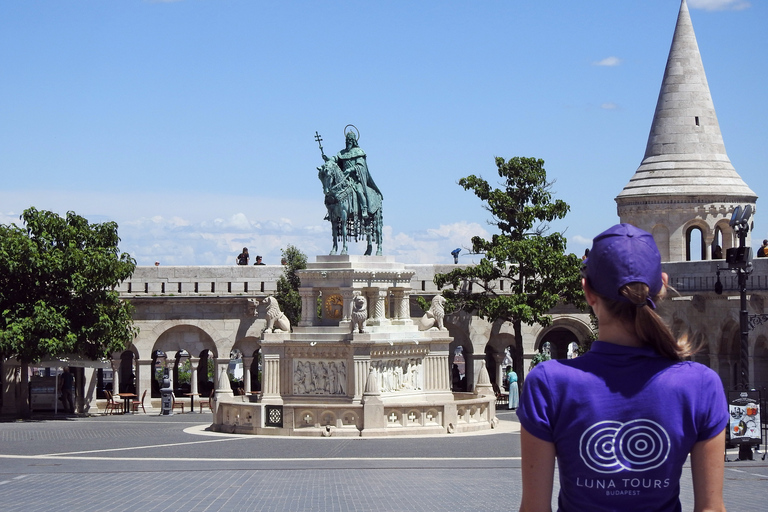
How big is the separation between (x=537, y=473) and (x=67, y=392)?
29921 millimetres

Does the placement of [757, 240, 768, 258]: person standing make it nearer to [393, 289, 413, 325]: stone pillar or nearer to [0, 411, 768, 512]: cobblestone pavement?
[393, 289, 413, 325]: stone pillar

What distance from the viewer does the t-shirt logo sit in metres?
3.74

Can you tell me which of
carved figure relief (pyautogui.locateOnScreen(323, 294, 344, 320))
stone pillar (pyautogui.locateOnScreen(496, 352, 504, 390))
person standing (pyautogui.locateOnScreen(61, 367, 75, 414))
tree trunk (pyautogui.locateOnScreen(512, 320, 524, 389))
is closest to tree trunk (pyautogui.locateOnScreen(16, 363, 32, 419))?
person standing (pyautogui.locateOnScreen(61, 367, 75, 414))

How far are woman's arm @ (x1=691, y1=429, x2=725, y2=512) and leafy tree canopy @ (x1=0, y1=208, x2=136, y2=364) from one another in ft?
83.1

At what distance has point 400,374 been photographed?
25672mm

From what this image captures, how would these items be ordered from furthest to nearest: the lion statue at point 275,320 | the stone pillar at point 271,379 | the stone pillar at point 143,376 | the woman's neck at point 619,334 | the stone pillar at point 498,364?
the stone pillar at point 498,364
the stone pillar at point 143,376
the lion statue at point 275,320
the stone pillar at point 271,379
the woman's neck at point 619,334

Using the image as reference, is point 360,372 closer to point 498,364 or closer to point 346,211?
point 346,211

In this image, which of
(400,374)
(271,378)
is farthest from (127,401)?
(400,374)

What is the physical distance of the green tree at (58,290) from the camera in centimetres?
2808

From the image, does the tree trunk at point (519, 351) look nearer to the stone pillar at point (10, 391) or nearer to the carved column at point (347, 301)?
the carved column at point (347, 301)

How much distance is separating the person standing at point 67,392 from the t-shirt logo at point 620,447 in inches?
1172

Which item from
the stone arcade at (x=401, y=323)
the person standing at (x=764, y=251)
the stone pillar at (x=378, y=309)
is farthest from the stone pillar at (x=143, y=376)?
the person standing at (x=764, y=251)

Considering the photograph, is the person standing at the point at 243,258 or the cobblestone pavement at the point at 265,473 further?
the person standing at the point at 243,258

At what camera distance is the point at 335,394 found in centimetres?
2491
